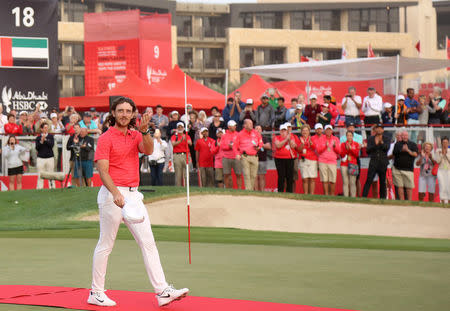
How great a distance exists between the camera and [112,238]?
7.62m

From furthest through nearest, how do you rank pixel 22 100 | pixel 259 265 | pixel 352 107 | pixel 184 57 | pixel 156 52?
pixel 184 57 < pixel 156 52 < pixel 22 100 < pixel 352 107 < pixel 259 265

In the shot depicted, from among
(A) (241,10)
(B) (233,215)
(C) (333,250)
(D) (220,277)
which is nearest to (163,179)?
(B) (233,215)

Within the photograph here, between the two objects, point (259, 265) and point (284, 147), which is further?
point (284, 147)

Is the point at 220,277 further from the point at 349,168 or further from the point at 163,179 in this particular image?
the point at 163,179

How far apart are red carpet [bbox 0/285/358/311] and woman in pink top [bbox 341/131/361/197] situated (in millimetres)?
14410

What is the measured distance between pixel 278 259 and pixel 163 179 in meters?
13.3

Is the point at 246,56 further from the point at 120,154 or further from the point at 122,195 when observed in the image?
the point at 122,195

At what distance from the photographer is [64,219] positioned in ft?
62.9

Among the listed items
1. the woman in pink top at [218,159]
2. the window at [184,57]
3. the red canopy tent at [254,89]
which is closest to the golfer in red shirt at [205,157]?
the woman in pink top at [218,159]

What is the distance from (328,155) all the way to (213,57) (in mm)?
68562

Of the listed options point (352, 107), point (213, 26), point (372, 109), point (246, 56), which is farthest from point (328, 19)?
point (372, 109)

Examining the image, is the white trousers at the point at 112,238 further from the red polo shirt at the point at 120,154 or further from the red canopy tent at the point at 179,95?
the red canopy tent at the point at 179,95

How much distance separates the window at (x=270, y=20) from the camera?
90312mm

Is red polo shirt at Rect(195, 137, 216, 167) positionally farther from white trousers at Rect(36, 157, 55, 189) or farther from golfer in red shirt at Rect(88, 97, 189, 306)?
golfer in red shirt at Rect(88, 97, 189, 306)
